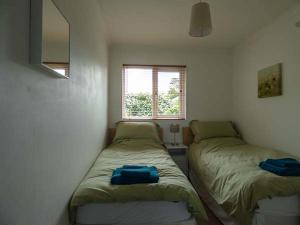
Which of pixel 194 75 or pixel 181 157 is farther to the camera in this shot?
pixel 194 75

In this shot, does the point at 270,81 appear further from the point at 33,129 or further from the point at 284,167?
the point at 33,129

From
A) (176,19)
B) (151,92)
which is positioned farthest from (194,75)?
(176,19)

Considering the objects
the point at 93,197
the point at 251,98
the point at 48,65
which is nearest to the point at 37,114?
the point at 48,65

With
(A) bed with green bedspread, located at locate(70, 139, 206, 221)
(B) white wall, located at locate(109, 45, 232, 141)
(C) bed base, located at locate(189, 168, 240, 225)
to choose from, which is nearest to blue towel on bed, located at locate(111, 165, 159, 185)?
(A) bed with green bedspread, located at locate(70, 139, 206, 221)

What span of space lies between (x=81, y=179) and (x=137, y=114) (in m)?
2.09

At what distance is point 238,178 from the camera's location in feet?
5.94

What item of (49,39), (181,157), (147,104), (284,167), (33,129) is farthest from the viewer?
(147,104)

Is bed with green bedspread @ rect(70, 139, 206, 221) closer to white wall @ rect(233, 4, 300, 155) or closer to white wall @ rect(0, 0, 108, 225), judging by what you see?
white wall @ rect(0, 0, 108, 225)

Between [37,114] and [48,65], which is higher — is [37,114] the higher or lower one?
the lower one

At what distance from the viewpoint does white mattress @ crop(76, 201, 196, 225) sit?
138 centimetres

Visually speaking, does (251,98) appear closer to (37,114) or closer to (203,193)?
(203,193)

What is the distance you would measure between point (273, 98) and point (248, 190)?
1.62 metres

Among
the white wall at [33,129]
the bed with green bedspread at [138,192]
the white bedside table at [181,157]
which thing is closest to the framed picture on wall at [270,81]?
the white bedside table at [181,157]

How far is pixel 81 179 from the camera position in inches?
65.7
